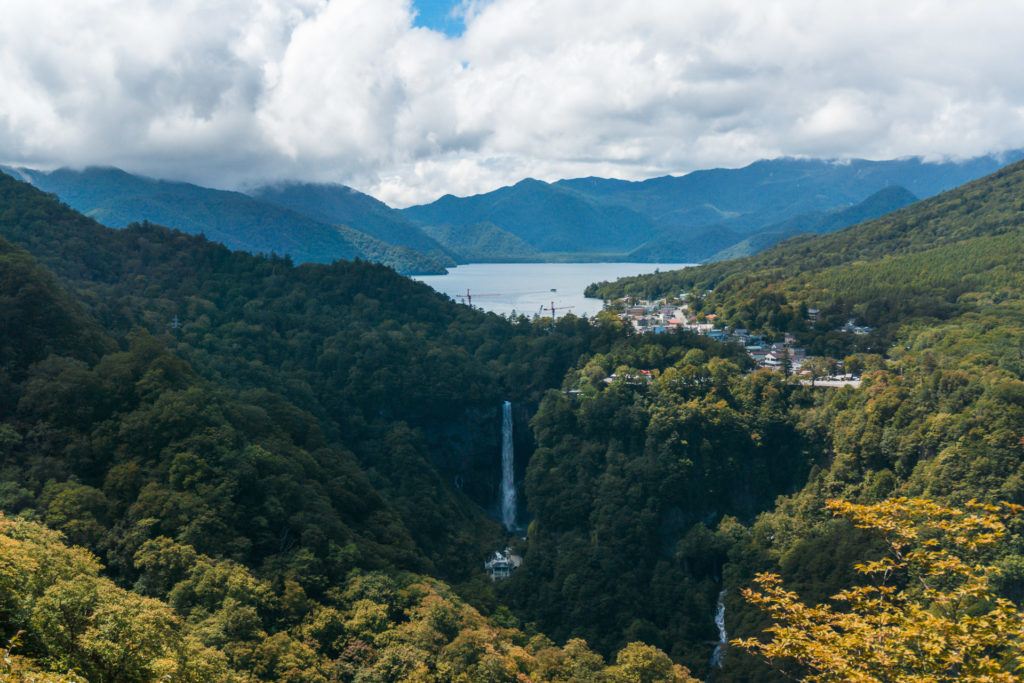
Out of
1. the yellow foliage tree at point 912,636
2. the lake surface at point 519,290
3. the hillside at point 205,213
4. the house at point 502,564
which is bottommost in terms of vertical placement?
the house at point 502,564

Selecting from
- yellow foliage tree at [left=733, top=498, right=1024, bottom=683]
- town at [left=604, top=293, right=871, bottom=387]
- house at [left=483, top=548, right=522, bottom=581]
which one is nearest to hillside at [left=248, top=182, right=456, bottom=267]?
town at [left=604, top=293, right=871, bottom=387]

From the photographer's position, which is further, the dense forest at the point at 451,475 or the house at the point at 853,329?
the house at the point at 853,329

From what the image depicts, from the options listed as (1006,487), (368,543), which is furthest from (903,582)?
(368,543)

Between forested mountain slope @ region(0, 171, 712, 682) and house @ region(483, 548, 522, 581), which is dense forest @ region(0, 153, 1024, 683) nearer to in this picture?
forested mountain slope @ region(0, 171, 712, 682)

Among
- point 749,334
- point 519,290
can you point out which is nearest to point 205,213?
point 519,290

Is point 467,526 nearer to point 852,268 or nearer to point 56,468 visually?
point 56,468

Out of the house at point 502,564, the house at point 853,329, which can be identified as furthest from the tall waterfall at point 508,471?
the house at point 853,329

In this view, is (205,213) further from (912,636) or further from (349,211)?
(912,636)

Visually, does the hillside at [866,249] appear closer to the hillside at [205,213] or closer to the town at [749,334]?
the town at [749,334]
